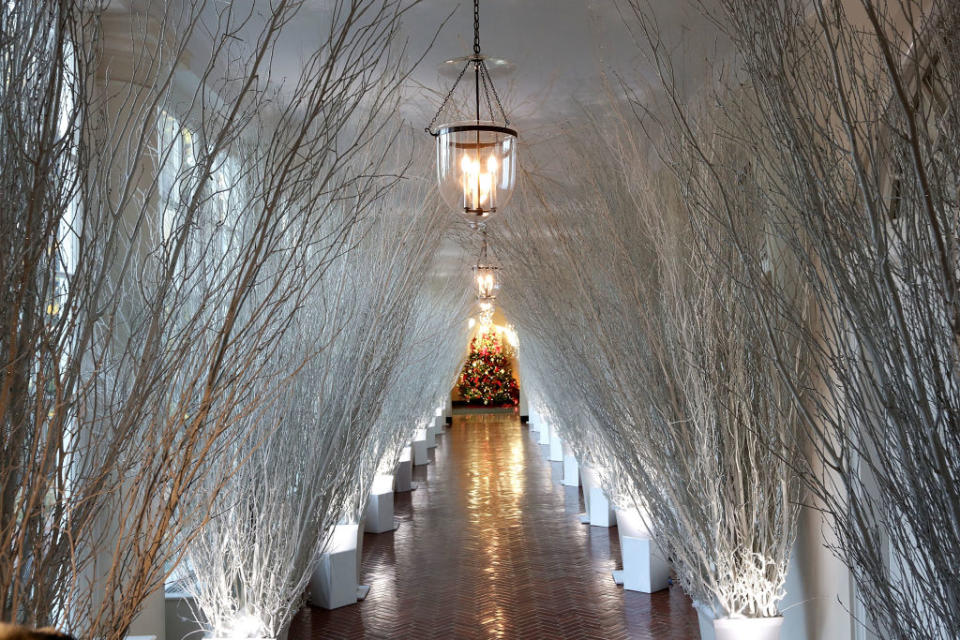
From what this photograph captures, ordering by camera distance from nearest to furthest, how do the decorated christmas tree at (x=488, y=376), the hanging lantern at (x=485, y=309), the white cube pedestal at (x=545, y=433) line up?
1. the hanging lantern at (x=485, y=309)
2. the white cube pedestal at (x=545, y=433)
3. the decorated christmas tree at (x=488, y=376)

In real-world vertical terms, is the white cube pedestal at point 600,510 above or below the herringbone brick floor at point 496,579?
above

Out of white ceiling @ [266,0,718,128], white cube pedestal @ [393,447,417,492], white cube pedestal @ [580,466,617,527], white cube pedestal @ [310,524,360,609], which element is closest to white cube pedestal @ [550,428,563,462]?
white cube pedestal @ [393,447,417,492]

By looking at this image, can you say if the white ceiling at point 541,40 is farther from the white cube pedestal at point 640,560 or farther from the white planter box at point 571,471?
the white planter box at point 571,471

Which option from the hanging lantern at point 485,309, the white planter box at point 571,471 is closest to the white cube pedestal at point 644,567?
the white planter box at point 571,471

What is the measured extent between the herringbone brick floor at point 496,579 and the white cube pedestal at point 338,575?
0.10 meters

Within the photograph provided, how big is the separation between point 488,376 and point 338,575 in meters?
19.3

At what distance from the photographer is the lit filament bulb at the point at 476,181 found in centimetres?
325

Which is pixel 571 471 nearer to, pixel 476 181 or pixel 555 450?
pixel 555 450

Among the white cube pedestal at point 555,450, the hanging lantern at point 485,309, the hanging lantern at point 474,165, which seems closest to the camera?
the hanging lantern at point 474,165

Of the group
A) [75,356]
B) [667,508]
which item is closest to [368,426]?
[667,508]

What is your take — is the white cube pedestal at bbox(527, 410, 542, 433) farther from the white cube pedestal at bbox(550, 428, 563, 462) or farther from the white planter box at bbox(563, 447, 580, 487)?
the white planter box at bbox(563, 447, 580, 487)

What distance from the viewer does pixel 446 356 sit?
14195 mm

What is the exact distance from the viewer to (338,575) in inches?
234

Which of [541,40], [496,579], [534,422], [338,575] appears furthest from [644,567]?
[534,422]
